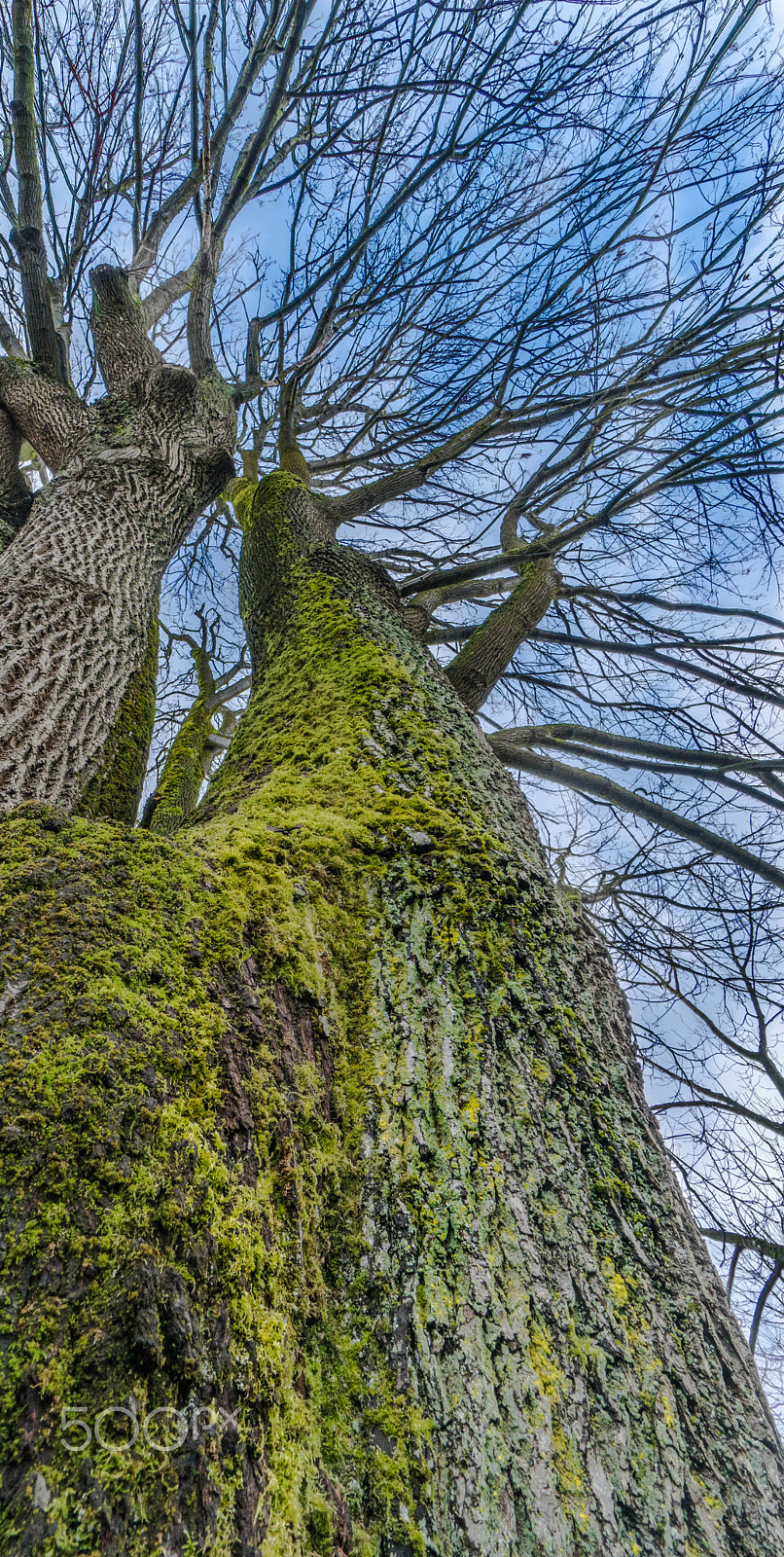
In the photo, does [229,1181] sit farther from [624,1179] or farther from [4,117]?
[4,117]

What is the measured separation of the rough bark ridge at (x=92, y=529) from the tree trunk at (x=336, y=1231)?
736 mm

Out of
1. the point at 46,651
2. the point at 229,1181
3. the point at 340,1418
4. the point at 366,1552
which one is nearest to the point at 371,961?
the point at 229,1181

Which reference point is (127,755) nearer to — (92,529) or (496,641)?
(92,529)

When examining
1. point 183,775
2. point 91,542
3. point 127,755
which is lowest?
point 127,755

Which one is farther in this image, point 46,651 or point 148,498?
point 148,498

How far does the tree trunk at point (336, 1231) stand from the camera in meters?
0.64

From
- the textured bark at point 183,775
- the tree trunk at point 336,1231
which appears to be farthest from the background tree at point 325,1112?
the textured bark at point 183,775

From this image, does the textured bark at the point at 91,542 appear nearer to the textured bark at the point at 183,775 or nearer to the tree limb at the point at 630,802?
the textured bark at the point at 183,775

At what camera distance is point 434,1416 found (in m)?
0.80

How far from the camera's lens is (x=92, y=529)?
2471 mm

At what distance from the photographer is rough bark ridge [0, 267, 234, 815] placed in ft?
6.02

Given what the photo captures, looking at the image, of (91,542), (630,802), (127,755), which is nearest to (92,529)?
(91,542)

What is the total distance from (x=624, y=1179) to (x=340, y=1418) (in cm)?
55

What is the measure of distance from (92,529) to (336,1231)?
2.44 metres
